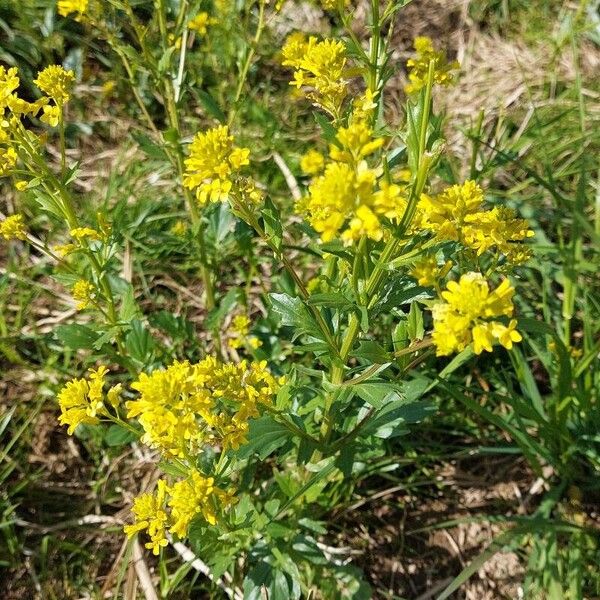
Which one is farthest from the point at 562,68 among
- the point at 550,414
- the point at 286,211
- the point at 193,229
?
the point at 193,229

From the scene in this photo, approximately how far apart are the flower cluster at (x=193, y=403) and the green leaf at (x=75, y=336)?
698 mm

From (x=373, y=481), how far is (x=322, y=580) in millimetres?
482

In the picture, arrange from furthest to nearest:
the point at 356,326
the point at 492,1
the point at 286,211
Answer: the point at 492,1, the point at 286,211, the point at 356,326

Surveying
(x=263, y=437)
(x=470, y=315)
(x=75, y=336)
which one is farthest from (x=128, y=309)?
(x=470, y=315)

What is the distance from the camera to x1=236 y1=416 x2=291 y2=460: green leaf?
192cm

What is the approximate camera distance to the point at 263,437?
6.39ft

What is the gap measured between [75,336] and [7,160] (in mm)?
669

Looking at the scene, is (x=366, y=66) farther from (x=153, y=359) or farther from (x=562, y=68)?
(x=562, y=68)

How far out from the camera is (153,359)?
2582 millimetres

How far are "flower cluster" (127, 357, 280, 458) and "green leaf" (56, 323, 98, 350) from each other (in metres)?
0.70

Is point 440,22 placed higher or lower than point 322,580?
higher

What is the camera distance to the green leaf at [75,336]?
2.34m

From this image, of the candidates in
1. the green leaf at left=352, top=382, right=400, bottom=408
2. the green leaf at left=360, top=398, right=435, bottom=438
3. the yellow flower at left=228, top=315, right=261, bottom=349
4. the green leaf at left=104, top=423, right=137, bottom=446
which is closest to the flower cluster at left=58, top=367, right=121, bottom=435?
the green leaf at left=104, top=423, right=137, bottom=446

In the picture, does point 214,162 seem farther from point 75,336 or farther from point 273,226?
point 75,336
